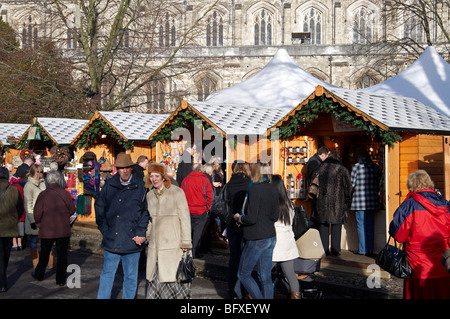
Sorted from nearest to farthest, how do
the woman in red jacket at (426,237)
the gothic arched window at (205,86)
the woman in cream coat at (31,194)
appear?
1. the woman in red jacket at (426,237)
2. the woman in cream coat at (31,194)
3. the gothic arched window at (205,86)

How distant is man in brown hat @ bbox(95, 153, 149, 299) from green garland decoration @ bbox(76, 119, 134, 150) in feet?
27.1

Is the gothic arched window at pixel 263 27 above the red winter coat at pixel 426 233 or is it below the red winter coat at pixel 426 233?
above

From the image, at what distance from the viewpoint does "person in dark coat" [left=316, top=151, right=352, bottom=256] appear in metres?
9.74

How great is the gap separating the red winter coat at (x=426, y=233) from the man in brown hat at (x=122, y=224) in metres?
2.68

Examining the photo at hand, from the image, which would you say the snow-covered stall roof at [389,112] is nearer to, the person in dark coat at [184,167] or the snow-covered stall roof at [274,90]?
the person in dark coat at [184,167]

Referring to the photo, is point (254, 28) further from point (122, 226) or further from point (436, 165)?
point (122, 226)

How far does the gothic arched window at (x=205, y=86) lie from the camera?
4553cm

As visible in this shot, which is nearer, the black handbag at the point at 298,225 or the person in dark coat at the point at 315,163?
the black handbag at the point at 298,225

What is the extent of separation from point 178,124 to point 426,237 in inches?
337

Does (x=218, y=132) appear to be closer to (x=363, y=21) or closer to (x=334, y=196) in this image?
(x=334, y=196)

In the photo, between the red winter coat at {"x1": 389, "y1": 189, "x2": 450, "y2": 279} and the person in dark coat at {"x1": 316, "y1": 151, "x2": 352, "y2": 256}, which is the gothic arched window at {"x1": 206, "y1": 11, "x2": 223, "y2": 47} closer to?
the person in dark coat at {"x1": 316, "y1": 151, "x2": 352, "y2": 256}

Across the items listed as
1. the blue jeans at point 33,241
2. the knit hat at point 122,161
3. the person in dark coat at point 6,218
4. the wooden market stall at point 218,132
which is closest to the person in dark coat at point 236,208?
the knit hat at point 122,161
